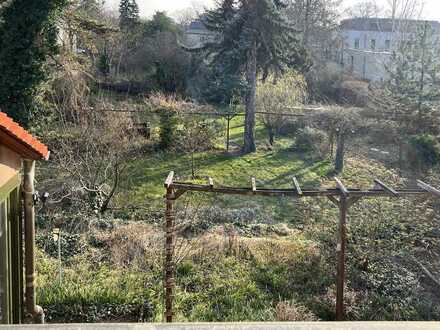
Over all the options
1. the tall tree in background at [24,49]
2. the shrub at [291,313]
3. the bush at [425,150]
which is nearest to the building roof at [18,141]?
the shrub at [291,313]

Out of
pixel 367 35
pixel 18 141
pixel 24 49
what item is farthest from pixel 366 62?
pixel 18 141

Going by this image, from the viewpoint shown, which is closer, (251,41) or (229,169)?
(229,169)

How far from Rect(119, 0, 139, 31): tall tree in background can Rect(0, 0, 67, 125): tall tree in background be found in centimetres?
1634

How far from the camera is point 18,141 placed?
4062 millimetres

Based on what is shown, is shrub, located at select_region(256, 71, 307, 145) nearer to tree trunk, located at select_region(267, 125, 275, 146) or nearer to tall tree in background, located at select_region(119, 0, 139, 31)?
tree trunk, located at select_region(267, 125, 275, 146)

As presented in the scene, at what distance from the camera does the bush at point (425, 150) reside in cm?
1728

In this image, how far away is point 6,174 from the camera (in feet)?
13.1

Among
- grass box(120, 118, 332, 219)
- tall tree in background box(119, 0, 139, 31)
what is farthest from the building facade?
grass box(120, 118, 332, 219)

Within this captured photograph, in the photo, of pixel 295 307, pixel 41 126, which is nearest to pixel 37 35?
pixel 41 126

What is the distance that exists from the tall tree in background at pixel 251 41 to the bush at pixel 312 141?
1898 mm

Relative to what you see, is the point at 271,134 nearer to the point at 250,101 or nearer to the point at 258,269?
the point at 250,101

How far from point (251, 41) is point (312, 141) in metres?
4.49

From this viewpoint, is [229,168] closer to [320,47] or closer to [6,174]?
[6,174]

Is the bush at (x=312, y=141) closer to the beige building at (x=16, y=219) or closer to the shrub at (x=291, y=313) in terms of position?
the shrub at (x=291, y=313)
